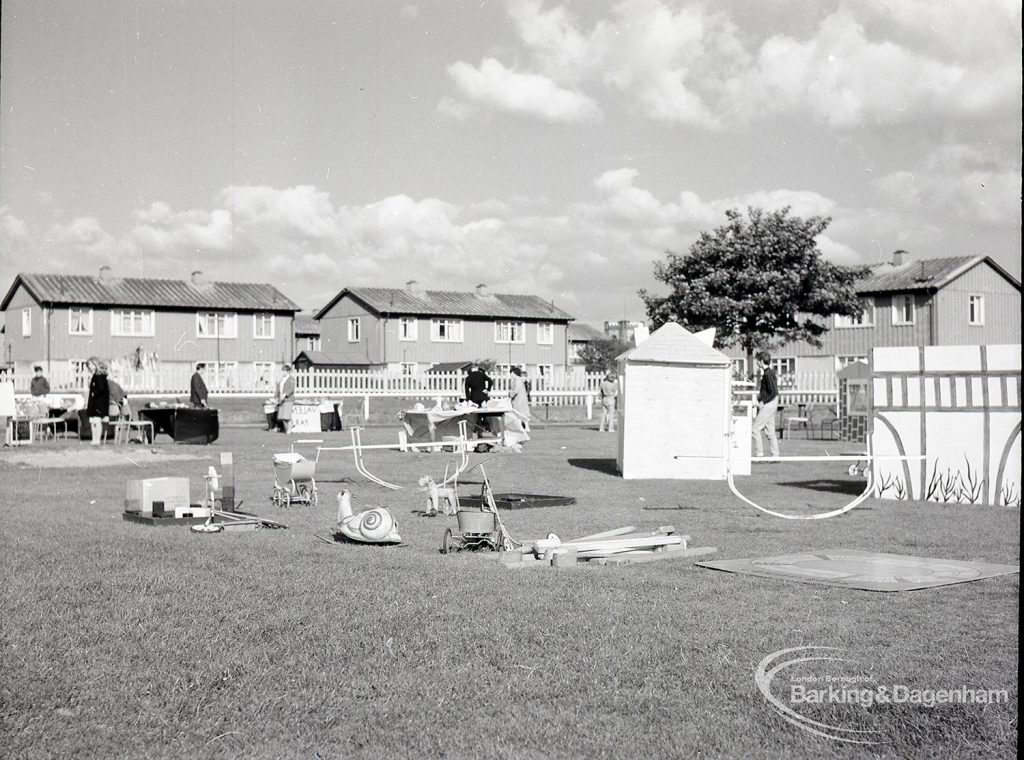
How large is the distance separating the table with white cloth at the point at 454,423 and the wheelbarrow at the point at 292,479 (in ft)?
18.0

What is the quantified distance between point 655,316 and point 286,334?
22.4m

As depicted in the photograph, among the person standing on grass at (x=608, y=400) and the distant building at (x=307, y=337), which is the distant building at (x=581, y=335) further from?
the person standing on grass at (x=608, y=400)

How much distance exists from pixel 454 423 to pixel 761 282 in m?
25.3

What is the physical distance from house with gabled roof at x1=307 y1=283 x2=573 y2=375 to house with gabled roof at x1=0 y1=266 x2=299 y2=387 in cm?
470

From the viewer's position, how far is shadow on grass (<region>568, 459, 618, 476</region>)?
706 inches

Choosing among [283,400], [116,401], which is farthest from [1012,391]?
[283,400]

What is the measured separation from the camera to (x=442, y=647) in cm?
568

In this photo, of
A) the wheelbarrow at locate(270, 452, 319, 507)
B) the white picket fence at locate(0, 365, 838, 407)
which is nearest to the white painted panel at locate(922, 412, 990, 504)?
the wheelbarrow at locate(270, 452, 319, 507)

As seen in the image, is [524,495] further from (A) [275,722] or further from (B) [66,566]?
(A) [275,722]

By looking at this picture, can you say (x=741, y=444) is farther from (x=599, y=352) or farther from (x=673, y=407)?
(x=599, y=352)

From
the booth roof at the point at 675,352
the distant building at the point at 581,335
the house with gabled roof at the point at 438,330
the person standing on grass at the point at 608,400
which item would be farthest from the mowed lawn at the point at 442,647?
the distant building at the point at 581,335

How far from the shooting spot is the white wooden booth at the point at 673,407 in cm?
1623

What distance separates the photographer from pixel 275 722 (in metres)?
4.64

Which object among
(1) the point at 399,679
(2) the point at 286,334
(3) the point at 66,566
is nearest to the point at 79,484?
(3) the point at 66,566
